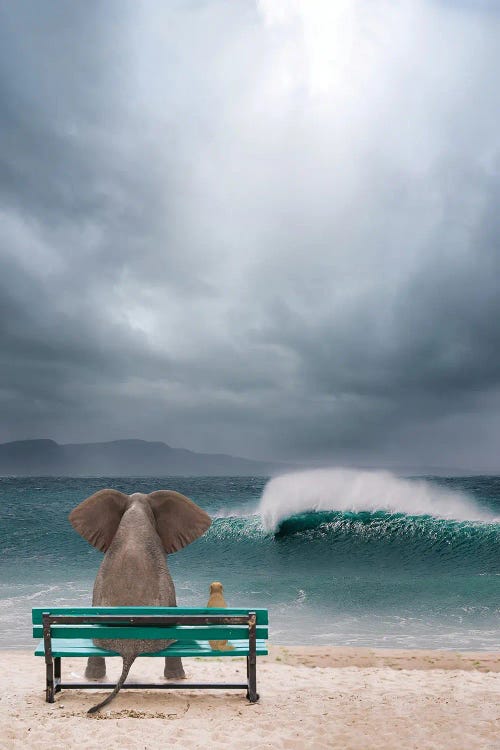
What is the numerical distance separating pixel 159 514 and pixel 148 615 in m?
1.42

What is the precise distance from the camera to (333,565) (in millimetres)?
17562

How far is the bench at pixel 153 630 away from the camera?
496 cm

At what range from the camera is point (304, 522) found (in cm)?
2330

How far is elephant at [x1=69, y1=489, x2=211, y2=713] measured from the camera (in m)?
5.55

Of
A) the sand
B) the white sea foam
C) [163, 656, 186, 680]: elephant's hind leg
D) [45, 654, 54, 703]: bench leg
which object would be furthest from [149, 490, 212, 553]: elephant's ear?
the white sea foam

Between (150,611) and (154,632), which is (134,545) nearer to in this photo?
(150,611)

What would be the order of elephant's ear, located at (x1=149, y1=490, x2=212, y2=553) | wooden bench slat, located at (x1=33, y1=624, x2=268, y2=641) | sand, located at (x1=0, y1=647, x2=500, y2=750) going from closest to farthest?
sand, located at (x1=0, y1=647, x2=500, y2=750) < wooden bench slat, located at (x1=33, y1=624, x2=268, y2=641) < elephant's ear, located at (x1=149, y1=490, x2=212, y2=553)

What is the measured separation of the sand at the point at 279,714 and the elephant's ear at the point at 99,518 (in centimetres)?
140

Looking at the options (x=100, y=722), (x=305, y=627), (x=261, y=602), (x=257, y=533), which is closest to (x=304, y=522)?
(x=257, y=533)

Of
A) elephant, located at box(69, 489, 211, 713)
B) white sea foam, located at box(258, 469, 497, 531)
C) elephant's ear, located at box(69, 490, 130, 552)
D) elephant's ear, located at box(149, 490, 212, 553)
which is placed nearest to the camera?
elephant, located at box(69, 489, 211, 713)

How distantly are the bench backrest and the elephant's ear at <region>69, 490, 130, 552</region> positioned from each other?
1.04 m

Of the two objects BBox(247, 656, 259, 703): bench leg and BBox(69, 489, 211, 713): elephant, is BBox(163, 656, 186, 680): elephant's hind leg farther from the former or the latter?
BBox(247, 656, 259, 703): bench leg

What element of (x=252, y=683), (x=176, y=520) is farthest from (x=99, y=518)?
(x=252, y=683)

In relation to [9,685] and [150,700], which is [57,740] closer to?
[150,700]
